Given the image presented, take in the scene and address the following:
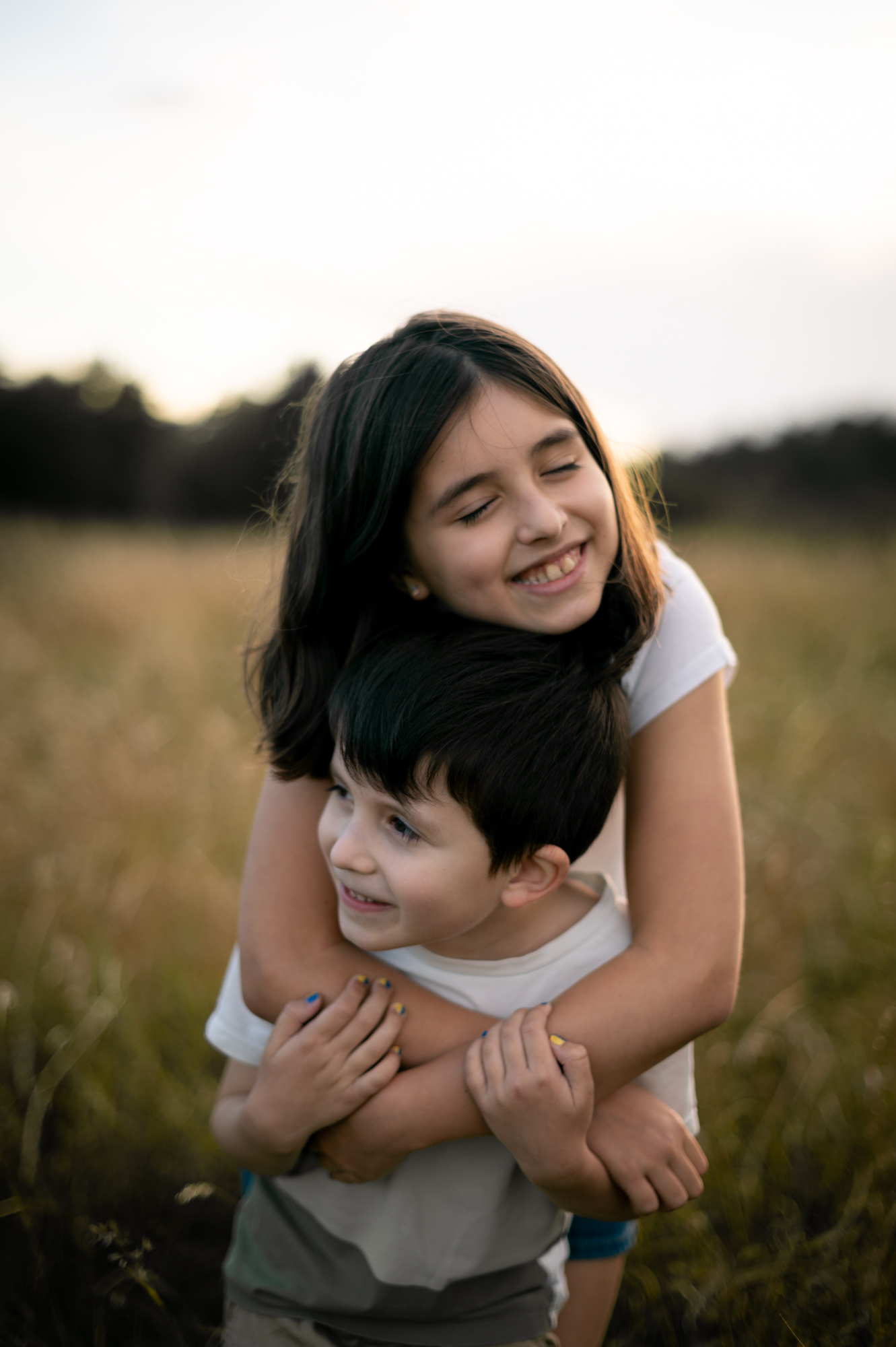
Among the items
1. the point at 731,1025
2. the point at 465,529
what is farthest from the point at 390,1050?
the point at 731,1025

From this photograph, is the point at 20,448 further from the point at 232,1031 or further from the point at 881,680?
the point at 232,1031

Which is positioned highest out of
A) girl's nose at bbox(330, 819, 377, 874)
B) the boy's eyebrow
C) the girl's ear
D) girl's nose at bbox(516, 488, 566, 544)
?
the boy's eyebrow

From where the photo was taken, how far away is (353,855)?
1201mm

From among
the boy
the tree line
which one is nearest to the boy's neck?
the boy

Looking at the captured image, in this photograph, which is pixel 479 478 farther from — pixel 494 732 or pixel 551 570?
pixel 494 732

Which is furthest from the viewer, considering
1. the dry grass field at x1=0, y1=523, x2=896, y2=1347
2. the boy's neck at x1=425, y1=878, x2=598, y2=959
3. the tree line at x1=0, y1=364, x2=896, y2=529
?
the tree line at x1=0, y1=364, x2=896, y2=529

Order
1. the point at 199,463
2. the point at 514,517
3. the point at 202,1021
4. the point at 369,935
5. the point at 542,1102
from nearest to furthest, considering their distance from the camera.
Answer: the point at 542,1102 < the point at 369,935 < the point at 514,517 < the point at 202,1021 < the point at 199,463

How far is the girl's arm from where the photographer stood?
1.21m

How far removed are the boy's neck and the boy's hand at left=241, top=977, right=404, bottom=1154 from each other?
0.45 feet

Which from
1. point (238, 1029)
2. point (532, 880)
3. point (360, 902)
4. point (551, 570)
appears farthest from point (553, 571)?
point (238, 1029)

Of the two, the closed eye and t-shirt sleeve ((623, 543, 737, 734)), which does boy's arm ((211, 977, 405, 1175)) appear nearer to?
t-shirt sleeve ((623, 543, 737, 734))

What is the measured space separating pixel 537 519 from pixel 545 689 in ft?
0.90

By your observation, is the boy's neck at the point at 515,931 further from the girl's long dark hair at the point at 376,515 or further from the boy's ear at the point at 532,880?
the girl's long dark hair at the point at 376,515

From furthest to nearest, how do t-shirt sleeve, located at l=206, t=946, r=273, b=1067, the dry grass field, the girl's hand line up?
the dry grass field < t-shirt sleeve, located at l=206, t=946, r=273, b=1067 < the girl's hand
